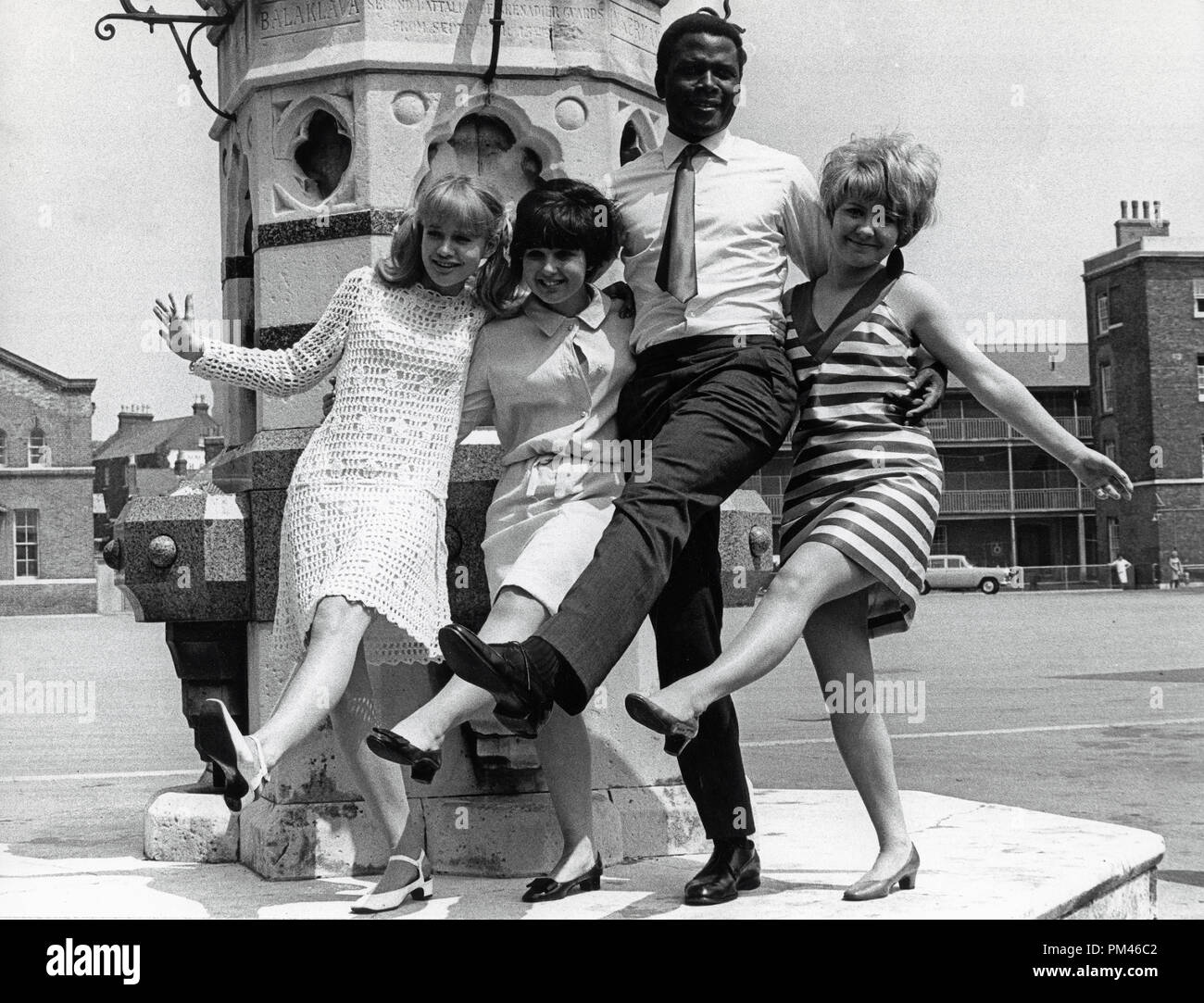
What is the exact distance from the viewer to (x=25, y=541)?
5450 cm

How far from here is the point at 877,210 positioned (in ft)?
14.8

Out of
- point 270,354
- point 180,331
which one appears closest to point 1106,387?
point 270,354

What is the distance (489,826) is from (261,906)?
84cm

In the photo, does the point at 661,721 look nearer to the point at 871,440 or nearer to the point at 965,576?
the point at 871,440

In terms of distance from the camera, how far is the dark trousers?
4.00 meters

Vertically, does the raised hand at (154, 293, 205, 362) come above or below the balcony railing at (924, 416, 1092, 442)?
below

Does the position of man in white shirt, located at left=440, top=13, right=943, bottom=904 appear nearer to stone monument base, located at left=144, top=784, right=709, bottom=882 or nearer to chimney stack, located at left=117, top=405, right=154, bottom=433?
stone monument base, located at left=144, top=784, right=709, bottom=882

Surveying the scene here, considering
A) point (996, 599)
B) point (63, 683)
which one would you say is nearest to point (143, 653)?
point (63, 683)

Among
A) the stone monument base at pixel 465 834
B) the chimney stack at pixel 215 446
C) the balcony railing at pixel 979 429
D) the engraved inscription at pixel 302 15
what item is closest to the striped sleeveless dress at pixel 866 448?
Result: the stone monument base at pixel 465 834

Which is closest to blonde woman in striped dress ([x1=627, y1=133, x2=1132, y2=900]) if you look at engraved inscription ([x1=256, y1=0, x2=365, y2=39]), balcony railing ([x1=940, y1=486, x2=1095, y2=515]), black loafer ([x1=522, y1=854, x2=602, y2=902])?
black loafer ([x1=522, y1=854, x2=602, y2=902])

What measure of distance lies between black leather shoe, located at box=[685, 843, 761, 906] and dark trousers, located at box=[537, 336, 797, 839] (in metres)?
0.06

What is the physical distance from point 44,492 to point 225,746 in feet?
177

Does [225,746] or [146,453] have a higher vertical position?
[146,453]
